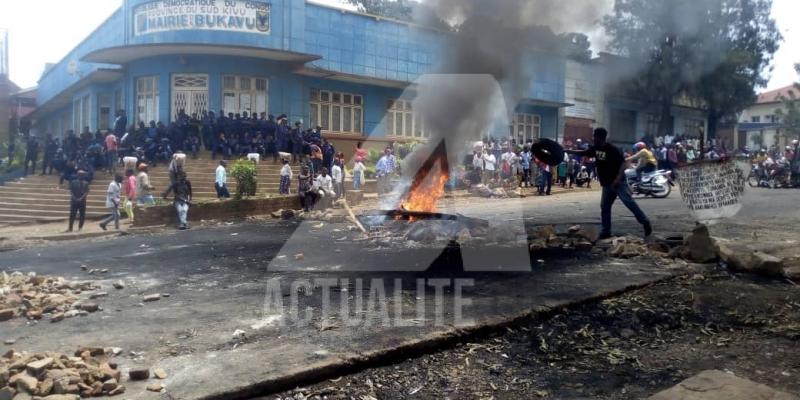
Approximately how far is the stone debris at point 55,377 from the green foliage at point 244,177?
31.0 feet

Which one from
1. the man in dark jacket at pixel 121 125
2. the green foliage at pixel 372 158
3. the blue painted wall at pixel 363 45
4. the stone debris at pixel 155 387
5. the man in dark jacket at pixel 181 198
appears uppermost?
the blue painted wall at pixel 363 45

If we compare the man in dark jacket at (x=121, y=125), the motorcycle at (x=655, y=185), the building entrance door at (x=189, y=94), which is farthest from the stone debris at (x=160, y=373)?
the man in dark jacket at (x=121, y=125)

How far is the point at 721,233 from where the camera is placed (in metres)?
8.28

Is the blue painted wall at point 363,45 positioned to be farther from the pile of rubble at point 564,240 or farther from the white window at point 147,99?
the pile of rubble at point 564,240

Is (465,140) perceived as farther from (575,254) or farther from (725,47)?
(725,47)

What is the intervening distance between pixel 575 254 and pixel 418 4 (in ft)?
22.0

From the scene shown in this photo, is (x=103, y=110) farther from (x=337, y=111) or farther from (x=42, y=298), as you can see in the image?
(x=42, y=298)

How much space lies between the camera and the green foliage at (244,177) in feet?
42.2

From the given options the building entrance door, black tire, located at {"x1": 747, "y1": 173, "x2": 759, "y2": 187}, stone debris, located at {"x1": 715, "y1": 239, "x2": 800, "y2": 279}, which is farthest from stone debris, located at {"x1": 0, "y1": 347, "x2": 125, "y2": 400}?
black tire, located at {"x1": 747, "y1": 173, "x2": 759, "y2": 187}

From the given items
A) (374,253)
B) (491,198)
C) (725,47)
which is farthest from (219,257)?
(725,47)

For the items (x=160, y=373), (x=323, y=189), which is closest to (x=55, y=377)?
(x=160, y=373)

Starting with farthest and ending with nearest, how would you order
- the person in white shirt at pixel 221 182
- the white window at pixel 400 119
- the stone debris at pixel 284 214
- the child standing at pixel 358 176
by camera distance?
the white window at pixel 400 119, the child standing at pixel 358 176, the person in white shirt at pixel 221 182, the stone debris at pixel 284 214

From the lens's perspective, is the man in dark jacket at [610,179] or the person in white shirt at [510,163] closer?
the man in dark jacket at [610,179]

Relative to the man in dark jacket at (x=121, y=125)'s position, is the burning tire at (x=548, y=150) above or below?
below
